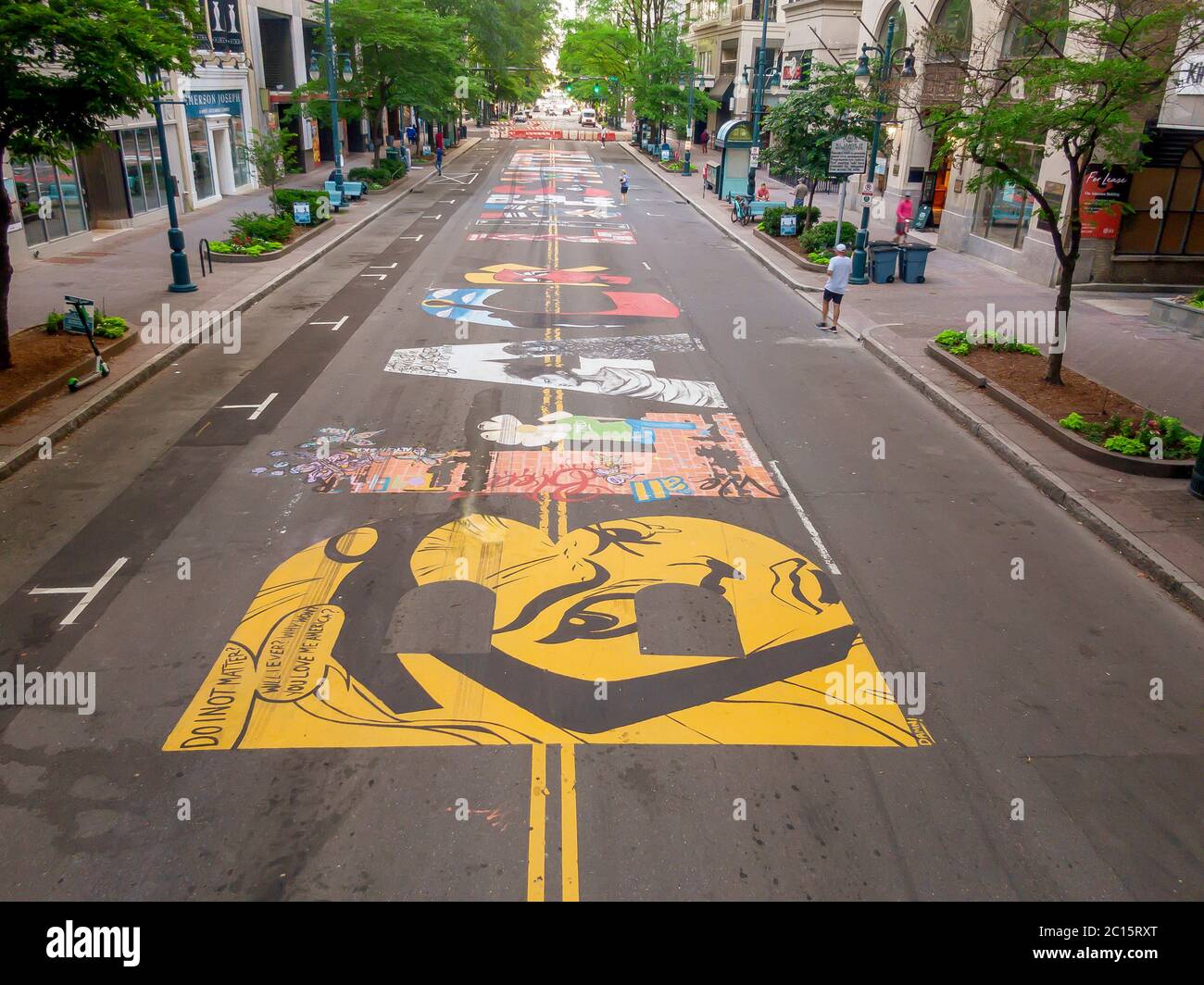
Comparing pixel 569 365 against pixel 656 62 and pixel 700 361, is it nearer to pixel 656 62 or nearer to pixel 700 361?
pixel 700 361

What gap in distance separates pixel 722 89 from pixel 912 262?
49.5 meters

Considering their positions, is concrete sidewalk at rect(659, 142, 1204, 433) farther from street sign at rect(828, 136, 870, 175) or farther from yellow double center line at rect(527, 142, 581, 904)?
yellow double center line at rect(527, 142, 581, 904)

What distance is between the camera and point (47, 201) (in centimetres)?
2438

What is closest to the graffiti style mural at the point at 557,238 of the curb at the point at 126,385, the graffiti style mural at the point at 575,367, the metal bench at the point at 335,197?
the curb at the point at 126,385

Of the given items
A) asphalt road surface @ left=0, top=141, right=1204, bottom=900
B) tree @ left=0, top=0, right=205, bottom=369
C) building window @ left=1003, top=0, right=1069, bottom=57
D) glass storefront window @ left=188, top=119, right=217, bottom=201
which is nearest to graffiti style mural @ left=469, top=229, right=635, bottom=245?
glass storefront window @ left=188, top=119, right=217, bottom=201

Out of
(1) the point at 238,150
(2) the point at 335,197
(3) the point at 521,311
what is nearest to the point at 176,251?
(3) the point at 521,311

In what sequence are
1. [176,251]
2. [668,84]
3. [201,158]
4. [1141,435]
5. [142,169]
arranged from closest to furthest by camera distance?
1. [1141,435]
2. [176,251]
3. [142,169]
4. [201,158]
5. [668,84]

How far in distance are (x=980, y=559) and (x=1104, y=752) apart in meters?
3.06

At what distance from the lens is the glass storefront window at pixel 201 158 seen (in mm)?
33688

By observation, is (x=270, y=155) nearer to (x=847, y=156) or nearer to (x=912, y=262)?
(x=847, y=156)

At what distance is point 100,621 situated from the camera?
7859 millimetres
